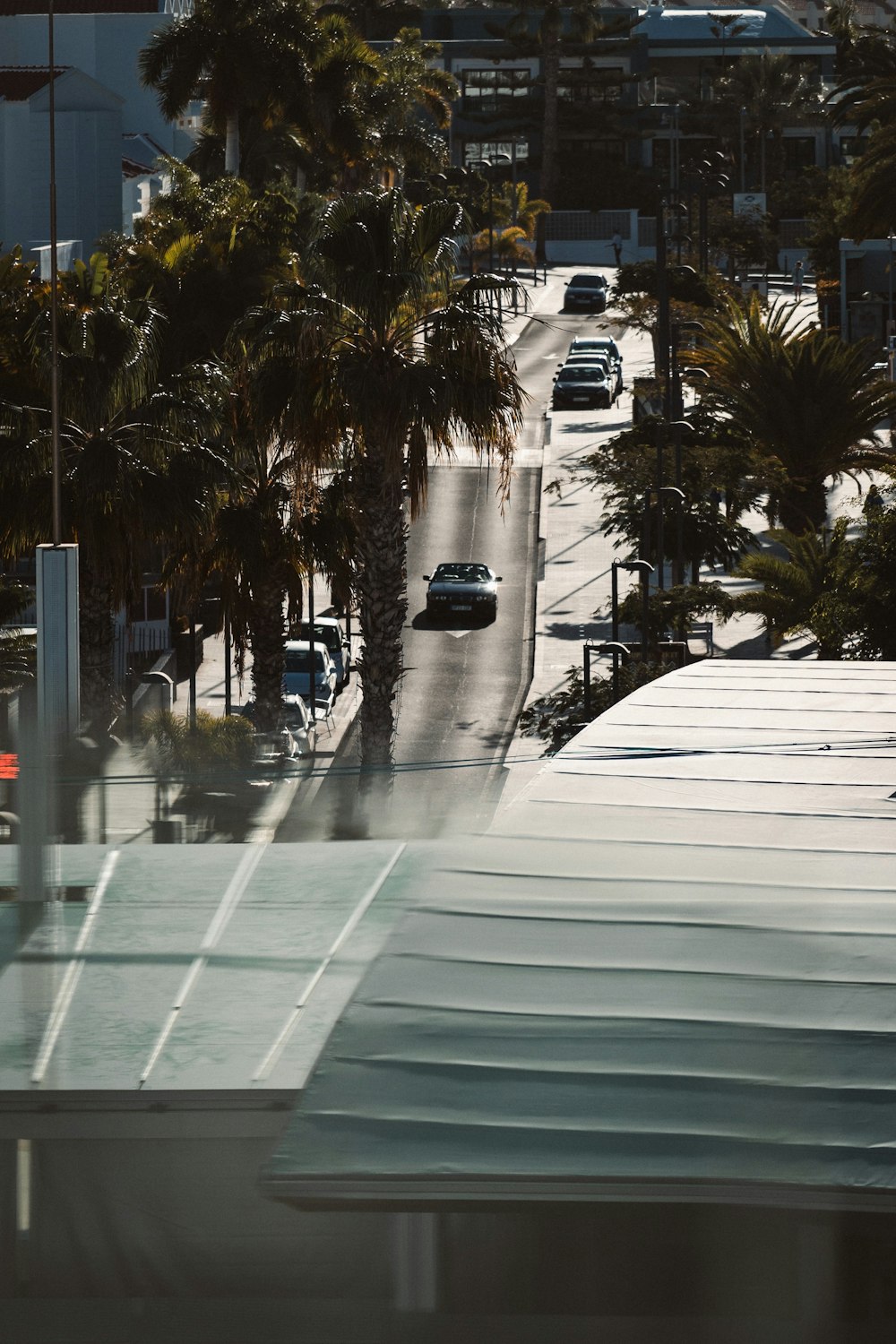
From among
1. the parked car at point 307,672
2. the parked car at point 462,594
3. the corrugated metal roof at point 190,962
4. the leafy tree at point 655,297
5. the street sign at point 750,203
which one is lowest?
the parked car at point 307,672

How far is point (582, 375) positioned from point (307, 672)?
31410 mm

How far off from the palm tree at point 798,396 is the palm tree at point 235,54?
19.1 metres

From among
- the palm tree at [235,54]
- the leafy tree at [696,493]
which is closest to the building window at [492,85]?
the palm tree at [235,54]

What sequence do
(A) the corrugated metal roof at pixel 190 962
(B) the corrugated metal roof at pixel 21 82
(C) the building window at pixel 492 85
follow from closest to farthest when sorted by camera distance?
(A) the corrugated metal roof at pixel 190 962 < (B) the corrugated metal roof at pixel 21 82 < (C) the building window at pixel 492 85

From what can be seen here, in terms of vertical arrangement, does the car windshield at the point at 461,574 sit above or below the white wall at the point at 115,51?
below

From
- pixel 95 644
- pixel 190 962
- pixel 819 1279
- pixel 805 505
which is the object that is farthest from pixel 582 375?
pixel 819 1279

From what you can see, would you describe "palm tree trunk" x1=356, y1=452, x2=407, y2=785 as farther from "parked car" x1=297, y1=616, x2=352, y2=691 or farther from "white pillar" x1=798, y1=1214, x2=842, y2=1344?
"white pillar" x1=798, y1=1214, x2=842, y2=1344

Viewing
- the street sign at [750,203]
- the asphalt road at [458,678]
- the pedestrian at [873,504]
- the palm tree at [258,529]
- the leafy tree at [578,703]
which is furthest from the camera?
the street sign at [750,203]

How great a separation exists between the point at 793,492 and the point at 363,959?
31.3 metres

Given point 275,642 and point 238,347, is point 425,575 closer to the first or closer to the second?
point 275,642

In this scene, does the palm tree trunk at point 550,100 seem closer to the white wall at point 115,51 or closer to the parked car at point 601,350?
the parked car at point 601,350

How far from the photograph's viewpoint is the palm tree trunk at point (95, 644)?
989 inches

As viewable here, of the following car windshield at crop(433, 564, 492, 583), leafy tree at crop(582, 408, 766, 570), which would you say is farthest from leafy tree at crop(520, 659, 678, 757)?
car windshield at crop(433, 564, 492, 583)

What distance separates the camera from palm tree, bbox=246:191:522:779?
2372cm
